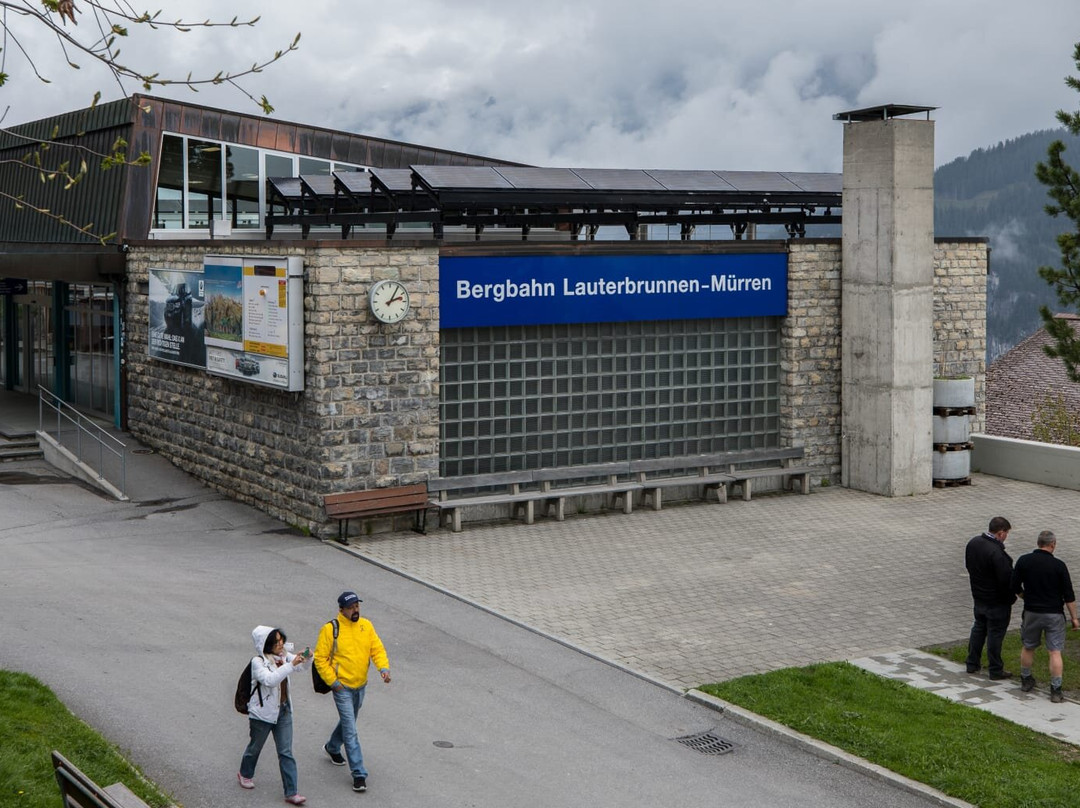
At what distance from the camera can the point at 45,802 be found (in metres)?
8.20

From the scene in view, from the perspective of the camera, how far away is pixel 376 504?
56.3 feet

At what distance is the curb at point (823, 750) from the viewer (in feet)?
30.9

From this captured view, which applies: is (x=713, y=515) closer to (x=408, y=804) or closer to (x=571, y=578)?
(x=571, y=578)

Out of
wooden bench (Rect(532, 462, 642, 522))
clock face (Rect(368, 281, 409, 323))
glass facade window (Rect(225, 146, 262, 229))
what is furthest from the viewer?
glass facade window (Rect(225, 146, 262, 229))

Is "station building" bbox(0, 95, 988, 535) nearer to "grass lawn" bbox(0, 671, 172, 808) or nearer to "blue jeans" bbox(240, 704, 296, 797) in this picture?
"grass lawn" bbox(0, 671, 172, 808)

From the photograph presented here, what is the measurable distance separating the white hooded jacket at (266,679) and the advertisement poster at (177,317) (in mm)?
11221

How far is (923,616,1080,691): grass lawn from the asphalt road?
112 inches

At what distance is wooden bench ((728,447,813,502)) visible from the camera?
20.1 m

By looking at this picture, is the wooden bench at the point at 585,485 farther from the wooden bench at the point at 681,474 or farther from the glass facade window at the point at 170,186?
the glass facade window at the point at 170,186

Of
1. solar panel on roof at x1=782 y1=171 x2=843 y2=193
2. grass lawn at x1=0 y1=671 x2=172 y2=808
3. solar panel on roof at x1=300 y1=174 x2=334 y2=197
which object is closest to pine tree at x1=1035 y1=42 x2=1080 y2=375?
solar panel on roof at x1=782 y1=171 x2=843 y2=193

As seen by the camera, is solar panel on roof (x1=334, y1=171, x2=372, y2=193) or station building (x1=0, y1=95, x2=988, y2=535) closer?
station building (x1=0, y1=95, x2=988, y2=535)

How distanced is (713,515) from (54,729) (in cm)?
1134

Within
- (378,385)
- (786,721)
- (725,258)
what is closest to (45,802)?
(786,721)

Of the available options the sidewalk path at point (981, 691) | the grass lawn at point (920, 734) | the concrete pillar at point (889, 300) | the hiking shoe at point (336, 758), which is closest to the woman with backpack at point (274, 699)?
the hiking shoe at point (336, 758)
